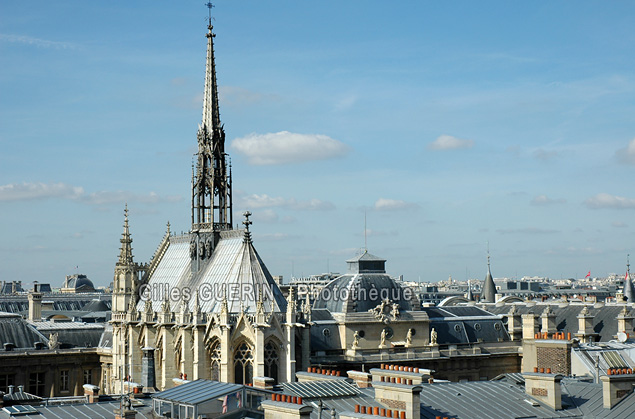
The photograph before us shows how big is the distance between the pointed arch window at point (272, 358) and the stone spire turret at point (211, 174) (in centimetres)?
1907

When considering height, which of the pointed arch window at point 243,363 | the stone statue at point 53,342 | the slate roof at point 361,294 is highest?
the slate roof at point 361,294

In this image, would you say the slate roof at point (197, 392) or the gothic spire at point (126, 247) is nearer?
the slate roof at point (197, 392)

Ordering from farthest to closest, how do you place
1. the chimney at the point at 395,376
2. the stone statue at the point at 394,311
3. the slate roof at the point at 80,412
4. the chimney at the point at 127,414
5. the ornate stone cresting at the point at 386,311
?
the stone statue at the point at 394,311 → the ornate stone cresting at the point at 386,311 → the slate roof at the point at 80,412 → the chimney at the point at 127,414 → the chimney at the point at 395,376

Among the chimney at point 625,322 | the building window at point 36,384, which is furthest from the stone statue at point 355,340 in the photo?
the building window at point 36,384

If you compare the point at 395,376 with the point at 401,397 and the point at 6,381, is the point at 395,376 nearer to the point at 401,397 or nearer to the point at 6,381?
the point at 401,397

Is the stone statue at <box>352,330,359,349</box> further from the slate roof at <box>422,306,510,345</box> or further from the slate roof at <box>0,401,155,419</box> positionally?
the slate roof at <box>0,401,155,419</box>

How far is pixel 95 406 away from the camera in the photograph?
49562 millimetres

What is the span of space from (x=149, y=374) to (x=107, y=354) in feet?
120

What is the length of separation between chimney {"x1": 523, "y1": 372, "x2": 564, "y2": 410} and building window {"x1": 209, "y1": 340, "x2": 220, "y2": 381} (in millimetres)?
41039

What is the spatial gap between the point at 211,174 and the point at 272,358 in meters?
23.4

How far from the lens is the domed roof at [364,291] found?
96750 mm

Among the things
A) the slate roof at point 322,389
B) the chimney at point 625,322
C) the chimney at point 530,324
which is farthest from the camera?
the chimney at point 625,322

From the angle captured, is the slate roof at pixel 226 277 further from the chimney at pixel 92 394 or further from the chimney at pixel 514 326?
the chimney at pixel 514 326

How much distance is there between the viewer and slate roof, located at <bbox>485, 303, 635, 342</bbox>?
101 meters
